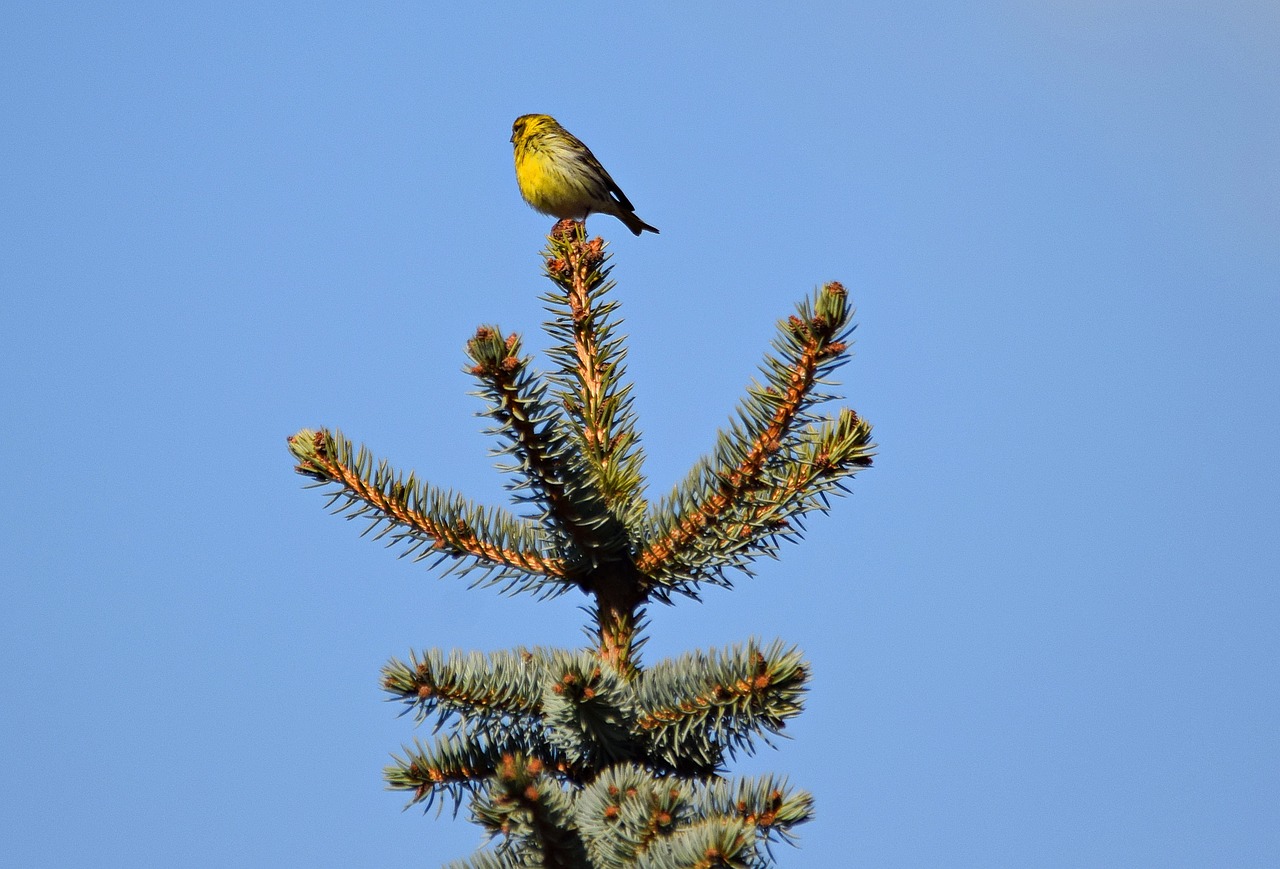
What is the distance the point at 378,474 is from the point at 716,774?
1.19 m

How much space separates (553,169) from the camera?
11.0 meters

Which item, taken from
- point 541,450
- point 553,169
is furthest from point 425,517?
point 553,169

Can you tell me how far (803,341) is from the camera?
3188 millimetres

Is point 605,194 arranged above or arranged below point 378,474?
above

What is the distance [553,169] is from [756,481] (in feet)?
26.9

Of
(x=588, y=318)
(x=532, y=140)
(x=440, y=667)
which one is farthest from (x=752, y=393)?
(x=532, y=140)

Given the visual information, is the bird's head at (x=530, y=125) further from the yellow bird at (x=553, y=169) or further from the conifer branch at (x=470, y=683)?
the conifer branch at (x=470, y=683)

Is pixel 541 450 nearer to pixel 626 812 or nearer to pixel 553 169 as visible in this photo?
pixel 626 812

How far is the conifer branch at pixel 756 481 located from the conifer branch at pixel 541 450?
0.55 ft

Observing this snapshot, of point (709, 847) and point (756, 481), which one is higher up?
point (756, 481)

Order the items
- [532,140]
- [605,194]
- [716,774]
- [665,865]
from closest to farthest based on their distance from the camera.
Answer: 1. [665,865]
2. [716,774]
3. [532,140]
4. [605,194]

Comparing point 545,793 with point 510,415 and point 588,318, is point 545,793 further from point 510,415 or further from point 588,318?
point 588,318

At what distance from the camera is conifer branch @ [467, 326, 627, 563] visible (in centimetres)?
295

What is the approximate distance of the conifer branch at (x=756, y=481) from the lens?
3207mm
